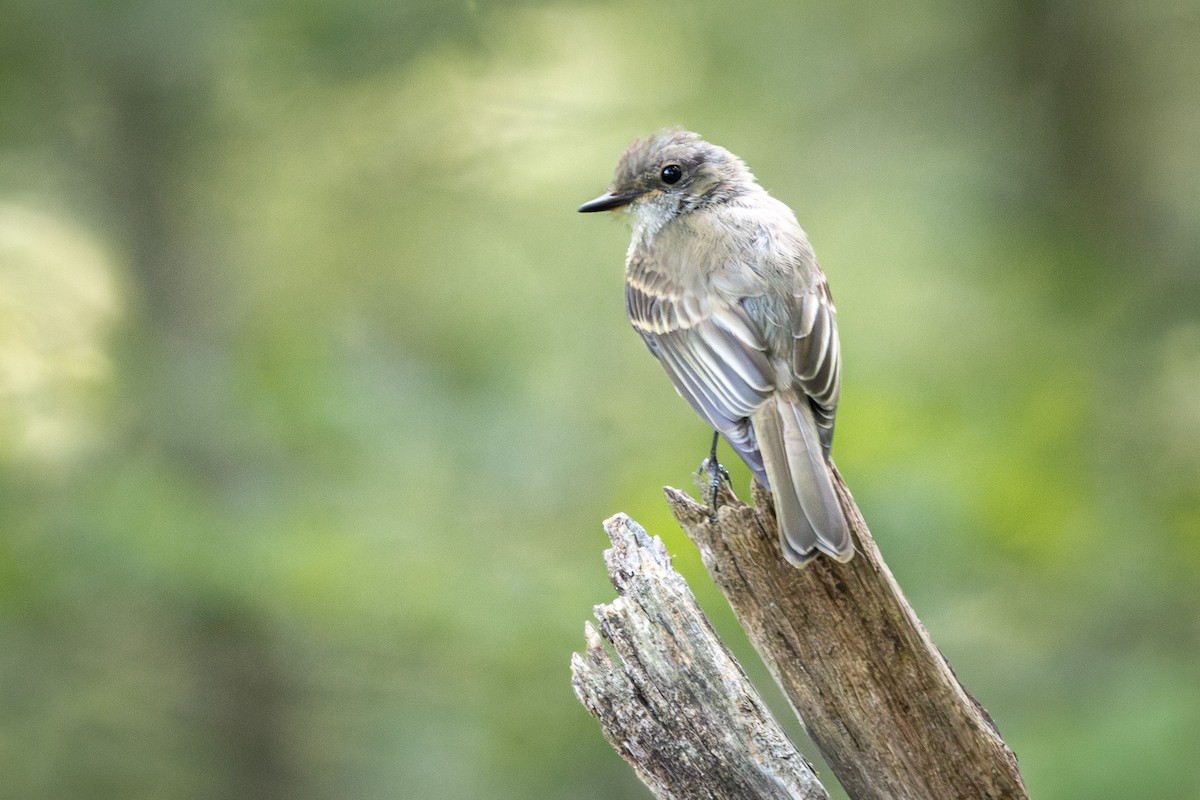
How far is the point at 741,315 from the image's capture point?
438cm

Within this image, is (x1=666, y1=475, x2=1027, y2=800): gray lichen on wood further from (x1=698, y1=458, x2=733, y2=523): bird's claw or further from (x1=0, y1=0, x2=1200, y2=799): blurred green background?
(x1=0, y1=0, x2=1200, y2=799): blurred green background

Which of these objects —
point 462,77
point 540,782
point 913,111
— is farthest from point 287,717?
point 913,111

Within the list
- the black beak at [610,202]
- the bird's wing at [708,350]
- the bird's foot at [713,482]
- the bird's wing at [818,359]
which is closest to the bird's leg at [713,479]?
the bird's foot at [713,482]

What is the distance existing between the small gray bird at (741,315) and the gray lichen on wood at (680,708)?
0.35 metres

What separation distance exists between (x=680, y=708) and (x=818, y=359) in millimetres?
1500

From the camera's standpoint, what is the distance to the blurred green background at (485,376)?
5.77m

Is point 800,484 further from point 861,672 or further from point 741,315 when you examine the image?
point 741,315

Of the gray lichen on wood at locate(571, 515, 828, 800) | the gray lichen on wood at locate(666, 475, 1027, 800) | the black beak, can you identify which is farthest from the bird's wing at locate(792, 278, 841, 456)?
the black beak

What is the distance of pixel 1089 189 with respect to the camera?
7105mm

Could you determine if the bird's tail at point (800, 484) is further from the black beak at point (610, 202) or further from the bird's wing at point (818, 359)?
the black beak at point (610, 202)

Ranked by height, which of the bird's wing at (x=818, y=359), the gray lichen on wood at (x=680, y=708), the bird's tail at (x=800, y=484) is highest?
the bird's wing at (x=818, y=359)

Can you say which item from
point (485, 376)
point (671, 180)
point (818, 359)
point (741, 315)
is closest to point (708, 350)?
point (741, 315)

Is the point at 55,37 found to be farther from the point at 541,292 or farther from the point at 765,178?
the point at 765,178

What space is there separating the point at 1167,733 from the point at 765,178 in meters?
5.07
